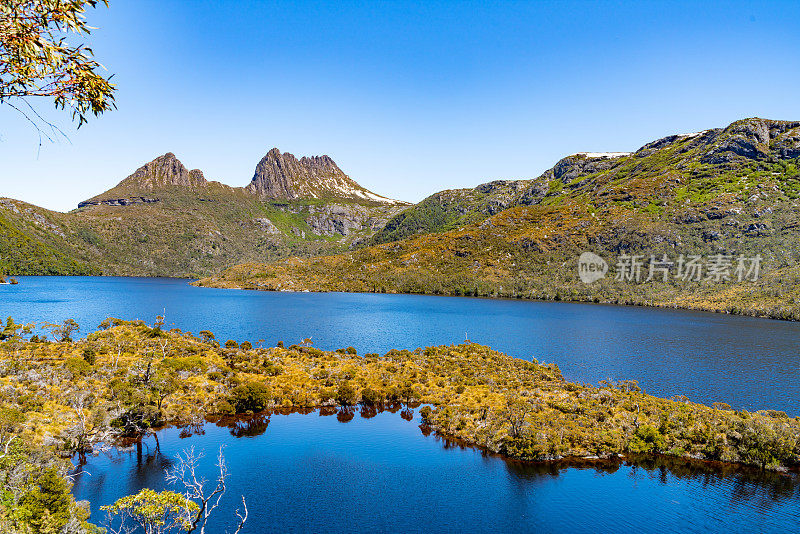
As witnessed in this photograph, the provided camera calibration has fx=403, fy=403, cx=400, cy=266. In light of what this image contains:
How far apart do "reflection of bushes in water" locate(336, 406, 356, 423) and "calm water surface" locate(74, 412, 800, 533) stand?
684cm

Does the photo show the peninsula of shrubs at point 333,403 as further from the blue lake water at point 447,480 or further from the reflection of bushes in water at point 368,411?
the blue lake water at point 447,480

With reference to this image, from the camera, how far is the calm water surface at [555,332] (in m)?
76.9

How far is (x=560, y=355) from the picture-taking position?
9531 centimetres

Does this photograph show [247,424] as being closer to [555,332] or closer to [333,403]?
[333,403]

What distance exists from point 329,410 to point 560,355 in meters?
60.0

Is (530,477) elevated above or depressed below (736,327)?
below

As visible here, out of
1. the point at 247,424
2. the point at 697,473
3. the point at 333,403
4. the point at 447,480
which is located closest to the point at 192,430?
the point at 247,424

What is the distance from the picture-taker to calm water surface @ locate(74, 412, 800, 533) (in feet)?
108

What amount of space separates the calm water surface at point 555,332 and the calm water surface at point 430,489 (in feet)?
106

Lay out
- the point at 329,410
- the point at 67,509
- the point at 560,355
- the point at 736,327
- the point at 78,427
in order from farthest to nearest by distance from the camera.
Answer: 1. the point at 736,327
2. the point at 560,355
3. the point at 329,410
4. the point at 78,427
5. the point at 67,509

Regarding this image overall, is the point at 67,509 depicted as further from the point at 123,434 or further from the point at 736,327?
the point at 736,327

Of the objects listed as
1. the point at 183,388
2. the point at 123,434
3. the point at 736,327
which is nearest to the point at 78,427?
the point at 123,434

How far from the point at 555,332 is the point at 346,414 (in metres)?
87.6

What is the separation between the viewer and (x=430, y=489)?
37594mm
